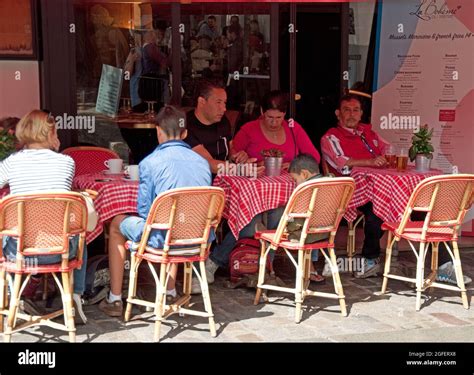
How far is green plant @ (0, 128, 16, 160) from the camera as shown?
5.13 meters

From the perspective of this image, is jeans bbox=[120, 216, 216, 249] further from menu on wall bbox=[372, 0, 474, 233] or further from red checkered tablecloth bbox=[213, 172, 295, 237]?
menu on wall bbox=[372, 0, 474, 233]

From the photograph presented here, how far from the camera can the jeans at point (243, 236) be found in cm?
576

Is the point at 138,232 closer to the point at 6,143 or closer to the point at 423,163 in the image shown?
the point at 6,143

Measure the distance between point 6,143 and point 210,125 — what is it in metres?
1.68

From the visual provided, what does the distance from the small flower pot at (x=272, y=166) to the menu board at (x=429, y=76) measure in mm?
2385

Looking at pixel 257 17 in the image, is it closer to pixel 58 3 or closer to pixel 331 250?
pixel 58 3

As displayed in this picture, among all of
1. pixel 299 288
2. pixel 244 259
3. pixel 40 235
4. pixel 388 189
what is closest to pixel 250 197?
pixel 244 259

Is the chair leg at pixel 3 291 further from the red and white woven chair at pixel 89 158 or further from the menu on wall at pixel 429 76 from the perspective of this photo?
the menu on wall at pixel 429 76

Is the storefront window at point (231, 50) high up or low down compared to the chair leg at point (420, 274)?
up

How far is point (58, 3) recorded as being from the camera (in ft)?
23.8

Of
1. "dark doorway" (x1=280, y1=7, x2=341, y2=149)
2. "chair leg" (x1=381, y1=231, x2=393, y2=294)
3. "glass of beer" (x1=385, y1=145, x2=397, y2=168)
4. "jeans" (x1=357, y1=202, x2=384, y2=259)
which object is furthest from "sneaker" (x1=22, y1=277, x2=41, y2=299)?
"dark doorway" (x1=280, y1=7, x2=341, y2=149)

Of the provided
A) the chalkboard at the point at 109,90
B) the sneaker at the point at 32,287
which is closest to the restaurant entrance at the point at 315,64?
the chalkboard at the point at 109,90

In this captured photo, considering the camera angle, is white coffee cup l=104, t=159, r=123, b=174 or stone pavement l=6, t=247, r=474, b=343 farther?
white coffee cup l=104, t=159, r=123, b=174

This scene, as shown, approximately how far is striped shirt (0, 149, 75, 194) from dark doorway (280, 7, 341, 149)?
388 cm
